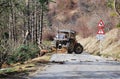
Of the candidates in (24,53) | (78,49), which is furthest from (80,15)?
(24,53)

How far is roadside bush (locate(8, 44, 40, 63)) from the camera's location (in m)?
38.7

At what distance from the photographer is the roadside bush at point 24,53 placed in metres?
38.7

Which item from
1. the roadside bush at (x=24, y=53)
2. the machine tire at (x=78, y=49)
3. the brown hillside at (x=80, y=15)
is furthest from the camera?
the brown hillside at (x=80, y=15)

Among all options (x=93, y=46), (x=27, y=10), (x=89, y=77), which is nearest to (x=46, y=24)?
(x=93, y=46)

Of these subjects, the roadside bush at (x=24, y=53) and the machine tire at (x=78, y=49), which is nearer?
the roadside bush at (x=24, y=53)

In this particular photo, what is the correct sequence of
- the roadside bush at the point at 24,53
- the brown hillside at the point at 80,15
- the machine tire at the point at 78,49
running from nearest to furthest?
the roadside bush at the point at 24,53 < the machine tire at the point at 78,49 < the brown hillside at the point at 80,15

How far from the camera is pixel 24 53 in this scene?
135 feet

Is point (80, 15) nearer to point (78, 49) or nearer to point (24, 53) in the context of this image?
point (78, 49)

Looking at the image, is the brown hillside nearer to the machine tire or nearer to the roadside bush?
the machine tire

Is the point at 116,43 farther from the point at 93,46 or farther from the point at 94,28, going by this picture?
the point at 94,28

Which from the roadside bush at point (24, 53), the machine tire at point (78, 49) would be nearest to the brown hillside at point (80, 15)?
the machine tire at point (78, 49)

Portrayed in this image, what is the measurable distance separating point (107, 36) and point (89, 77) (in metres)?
34.7

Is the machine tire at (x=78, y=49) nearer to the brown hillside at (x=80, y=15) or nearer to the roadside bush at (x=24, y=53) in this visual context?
the roadside bush at (x=24, y=53)

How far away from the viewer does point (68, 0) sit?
5945 inches
